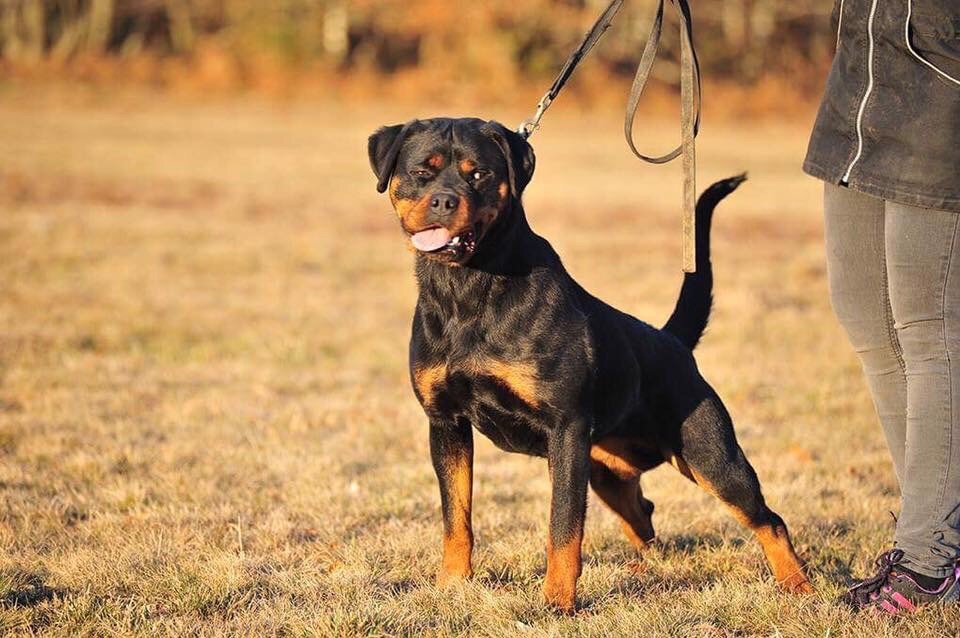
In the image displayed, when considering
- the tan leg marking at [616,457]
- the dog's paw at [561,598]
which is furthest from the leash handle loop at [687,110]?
the dog's paw at [561,598]

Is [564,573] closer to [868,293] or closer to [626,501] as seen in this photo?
[626,501]

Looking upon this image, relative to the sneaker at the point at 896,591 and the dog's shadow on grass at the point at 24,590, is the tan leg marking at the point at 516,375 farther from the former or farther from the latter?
the dog's shadow on grass at the point at 24,590

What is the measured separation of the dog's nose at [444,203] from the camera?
140 inches

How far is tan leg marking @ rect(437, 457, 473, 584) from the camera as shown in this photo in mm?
3799

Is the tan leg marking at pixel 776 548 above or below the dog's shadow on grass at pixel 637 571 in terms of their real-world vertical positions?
above

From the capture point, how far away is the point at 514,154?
3.78 meters

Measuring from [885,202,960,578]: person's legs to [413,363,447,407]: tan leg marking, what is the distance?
1.32 m

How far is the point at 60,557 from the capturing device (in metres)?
3.99

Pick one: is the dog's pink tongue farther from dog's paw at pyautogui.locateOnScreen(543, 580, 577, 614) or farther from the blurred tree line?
the blurred tree line

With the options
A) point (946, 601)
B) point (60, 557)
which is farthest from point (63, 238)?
point (946, 601)

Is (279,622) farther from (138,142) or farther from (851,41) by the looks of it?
(138,142)

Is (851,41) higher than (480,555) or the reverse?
higher

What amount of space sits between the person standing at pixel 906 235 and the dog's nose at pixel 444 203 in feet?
3.43

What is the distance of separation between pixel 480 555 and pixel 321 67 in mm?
26964
